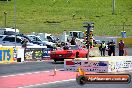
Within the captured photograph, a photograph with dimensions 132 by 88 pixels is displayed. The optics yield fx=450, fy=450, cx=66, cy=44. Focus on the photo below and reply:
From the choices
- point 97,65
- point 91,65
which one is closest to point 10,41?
point 91,65

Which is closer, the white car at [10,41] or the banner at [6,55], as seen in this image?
the banner at [6,55]

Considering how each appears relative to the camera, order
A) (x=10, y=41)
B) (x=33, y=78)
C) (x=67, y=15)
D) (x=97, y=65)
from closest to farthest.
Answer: (x=33, y=78), (x=97, y=65), (x=10, y=41), (x=67, y=15)

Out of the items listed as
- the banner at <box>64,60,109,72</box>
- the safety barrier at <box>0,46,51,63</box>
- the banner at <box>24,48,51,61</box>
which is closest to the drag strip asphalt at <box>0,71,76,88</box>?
the banner at <box>64,60,109,72</box>

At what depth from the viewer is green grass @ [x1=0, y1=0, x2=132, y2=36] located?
82.0 metres

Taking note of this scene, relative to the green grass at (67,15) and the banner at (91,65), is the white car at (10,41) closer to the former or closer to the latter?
the banner at (91,65)

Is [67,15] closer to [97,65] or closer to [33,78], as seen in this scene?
[97,65]

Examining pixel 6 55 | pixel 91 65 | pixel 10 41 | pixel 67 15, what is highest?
pixel 67 15

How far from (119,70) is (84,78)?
40.4 ft

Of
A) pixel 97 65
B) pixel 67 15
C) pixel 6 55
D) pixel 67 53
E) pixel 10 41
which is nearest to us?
pixel 97 65

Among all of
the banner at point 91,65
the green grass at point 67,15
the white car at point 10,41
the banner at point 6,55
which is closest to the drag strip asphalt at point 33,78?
the banner at point 91,65

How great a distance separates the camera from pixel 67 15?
9525 centimetres

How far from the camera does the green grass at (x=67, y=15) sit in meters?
82.0

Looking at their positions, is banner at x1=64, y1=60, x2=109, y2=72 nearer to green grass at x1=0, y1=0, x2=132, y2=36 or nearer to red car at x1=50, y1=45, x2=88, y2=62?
red car at x1=50, y1=45, x2=88, y2=62

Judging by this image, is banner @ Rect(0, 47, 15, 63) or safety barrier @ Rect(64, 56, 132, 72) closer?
safety barrier @ Rect(64, 56, 132, 72)
